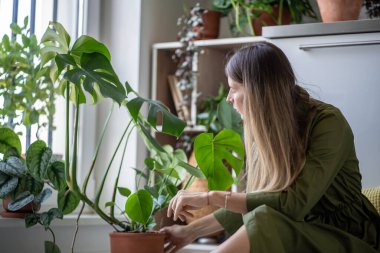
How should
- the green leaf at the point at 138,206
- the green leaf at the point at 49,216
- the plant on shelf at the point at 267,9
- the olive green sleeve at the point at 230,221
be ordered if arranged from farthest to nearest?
the plant on shelf at the point at 267,9, the green leaf at the point at 49,216, the green leaf at the point at 138,206, the olive green sleeve at the point at 230,221

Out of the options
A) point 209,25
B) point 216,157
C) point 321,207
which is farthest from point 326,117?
point 209,25

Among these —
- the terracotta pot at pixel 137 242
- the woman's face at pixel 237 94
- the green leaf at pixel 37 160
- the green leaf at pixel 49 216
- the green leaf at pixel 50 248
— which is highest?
the woman's face at pixel 237 94

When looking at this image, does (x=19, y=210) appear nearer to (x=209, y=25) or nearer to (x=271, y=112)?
(x=271, y=112)

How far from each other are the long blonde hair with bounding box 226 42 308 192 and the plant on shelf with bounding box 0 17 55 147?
2.98 ft

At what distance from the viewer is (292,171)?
189 centimetres

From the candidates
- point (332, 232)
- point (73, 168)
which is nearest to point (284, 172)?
point (332, 232)

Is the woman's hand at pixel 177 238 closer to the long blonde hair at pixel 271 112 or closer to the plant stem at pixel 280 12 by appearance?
the long blonde hair at pixel 271 112

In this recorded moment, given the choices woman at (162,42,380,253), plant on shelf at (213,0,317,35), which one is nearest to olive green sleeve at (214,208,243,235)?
woman at (162,42,380,253)

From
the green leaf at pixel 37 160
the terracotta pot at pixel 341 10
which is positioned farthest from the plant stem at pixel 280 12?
the green leaf at pixel 37 160

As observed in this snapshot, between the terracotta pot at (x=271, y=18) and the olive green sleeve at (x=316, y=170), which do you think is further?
the terracotta pot at (x=271, y=18)

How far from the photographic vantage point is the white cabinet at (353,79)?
94.4 inches

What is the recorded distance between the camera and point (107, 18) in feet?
10.5

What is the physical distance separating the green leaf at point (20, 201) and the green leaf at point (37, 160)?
7cm

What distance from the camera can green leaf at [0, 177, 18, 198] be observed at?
2.26m
